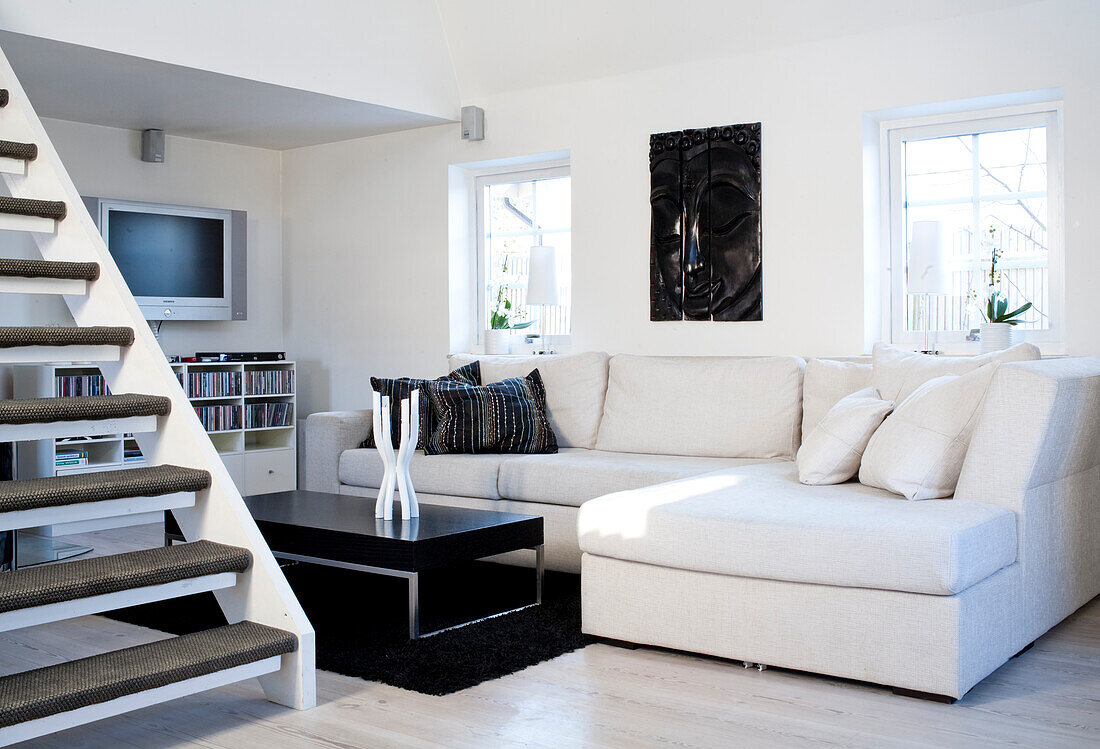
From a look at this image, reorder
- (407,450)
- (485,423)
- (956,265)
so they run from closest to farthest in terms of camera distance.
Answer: (407,450)
(485,423)
(956,265)

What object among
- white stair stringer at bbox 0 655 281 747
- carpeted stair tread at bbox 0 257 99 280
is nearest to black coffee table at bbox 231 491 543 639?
white stair stringer at bbox 0 655 281 747

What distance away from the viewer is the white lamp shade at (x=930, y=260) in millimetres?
4395

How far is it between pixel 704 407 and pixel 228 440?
3100 millimetres

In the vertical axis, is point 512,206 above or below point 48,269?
above

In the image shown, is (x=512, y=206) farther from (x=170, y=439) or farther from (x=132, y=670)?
(x=132, y=670)

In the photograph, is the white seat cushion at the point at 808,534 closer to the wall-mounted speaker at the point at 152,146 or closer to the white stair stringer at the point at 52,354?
the white stair stringer at the point at 52,354

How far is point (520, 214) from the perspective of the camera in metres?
6.20

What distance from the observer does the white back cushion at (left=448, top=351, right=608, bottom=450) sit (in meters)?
4.96

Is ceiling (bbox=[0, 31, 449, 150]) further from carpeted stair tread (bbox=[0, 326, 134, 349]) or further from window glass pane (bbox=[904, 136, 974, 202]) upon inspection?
window glass pane (bbox=[904, 136, 974, 202])

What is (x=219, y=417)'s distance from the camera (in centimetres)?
614

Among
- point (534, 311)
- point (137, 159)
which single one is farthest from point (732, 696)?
point (137, 159)

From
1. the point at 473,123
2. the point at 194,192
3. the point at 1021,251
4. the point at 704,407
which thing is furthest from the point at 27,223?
the point at 1021,251

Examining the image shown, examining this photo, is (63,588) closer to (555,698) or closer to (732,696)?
(555,698)

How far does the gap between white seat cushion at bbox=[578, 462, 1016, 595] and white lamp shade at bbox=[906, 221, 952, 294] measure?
134cm
